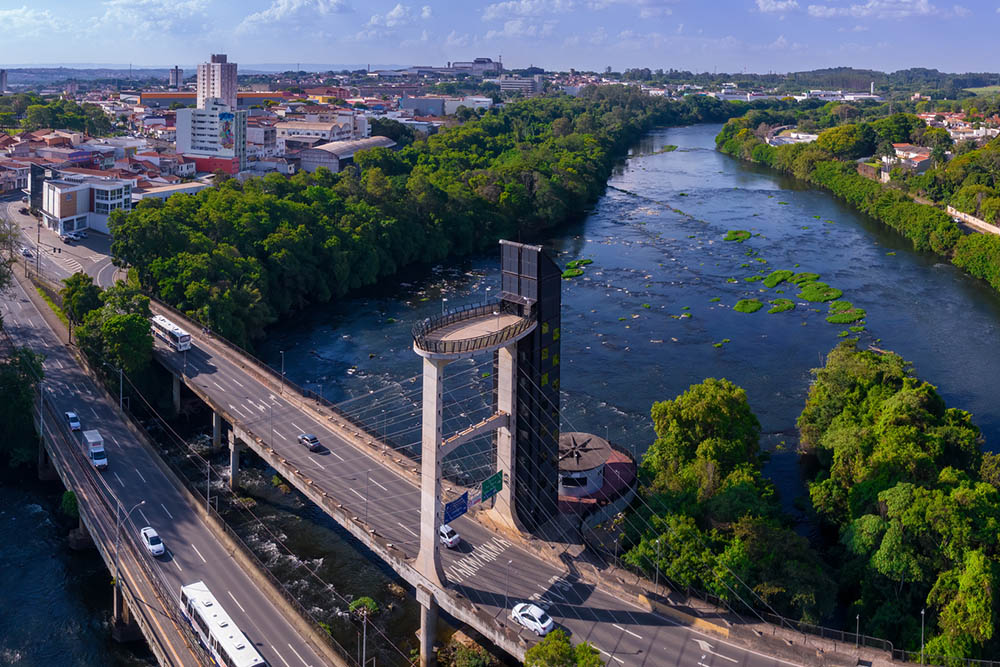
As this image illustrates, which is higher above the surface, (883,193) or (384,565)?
(883,193)

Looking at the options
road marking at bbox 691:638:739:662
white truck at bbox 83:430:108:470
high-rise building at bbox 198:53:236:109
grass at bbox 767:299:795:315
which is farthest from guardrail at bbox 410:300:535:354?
high-rise building at bbox 198:53:236:109

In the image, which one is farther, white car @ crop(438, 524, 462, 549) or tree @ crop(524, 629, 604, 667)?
white car @ crop(438, 524, 462, 549)

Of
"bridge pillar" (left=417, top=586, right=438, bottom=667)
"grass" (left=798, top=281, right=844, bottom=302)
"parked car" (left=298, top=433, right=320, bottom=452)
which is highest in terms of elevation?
"grass" (left=798, top=281, right=844, bottom=302)

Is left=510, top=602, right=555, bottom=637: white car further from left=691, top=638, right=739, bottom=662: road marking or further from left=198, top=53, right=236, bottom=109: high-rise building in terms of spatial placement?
left=198, top=53, right=236, bottom=109: high-rise building

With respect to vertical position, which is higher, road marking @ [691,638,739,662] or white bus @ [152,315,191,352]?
white bus @ [152,315,191,352]

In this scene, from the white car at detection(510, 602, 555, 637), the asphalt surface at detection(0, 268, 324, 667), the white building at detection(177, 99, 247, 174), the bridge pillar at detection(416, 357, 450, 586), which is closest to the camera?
the white car at detection(510, 602, 555, 637)

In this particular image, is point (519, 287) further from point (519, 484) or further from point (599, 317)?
point (599, 317)

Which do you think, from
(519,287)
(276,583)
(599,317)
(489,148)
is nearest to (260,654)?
(276,583)

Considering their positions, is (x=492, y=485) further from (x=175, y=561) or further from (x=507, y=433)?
(x=175, y=561)
